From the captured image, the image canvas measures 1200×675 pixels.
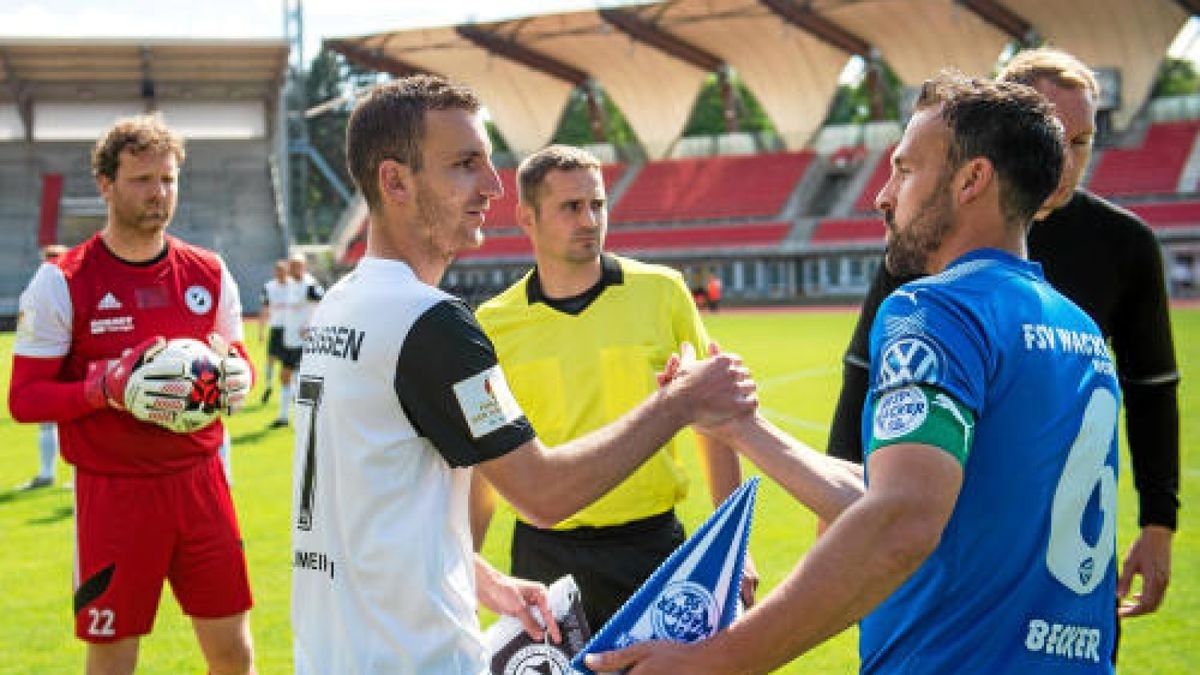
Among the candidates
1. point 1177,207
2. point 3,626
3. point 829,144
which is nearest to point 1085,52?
point 1177,207

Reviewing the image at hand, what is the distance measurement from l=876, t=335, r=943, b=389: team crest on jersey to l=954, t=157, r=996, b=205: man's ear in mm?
353

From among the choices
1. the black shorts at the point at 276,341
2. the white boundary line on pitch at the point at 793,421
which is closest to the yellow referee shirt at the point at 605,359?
the white boundary line on pitch at the point at 793,421

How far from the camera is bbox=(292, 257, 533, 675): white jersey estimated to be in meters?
2.47

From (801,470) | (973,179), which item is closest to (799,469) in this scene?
(801,470)

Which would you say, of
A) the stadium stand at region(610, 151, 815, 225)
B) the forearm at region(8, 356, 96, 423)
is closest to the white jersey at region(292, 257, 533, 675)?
the forearm at region(8, 356, 96, 423)

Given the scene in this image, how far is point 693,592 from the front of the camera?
7.38 feet

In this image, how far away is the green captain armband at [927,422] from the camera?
188 cm

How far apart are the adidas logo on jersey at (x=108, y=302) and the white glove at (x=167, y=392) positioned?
0.29m

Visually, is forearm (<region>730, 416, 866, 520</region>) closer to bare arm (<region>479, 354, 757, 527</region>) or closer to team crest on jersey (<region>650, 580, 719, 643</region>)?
bare arm (<region>479, 354, 757, 527</region>)

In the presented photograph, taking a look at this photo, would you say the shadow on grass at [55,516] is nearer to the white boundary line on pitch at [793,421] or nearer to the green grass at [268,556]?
→ the green grass at [268,556]

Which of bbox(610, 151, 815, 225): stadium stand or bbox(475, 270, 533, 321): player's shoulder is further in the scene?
bbox(610, 151, 815, 225): stadium stand

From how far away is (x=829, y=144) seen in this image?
5659 cm

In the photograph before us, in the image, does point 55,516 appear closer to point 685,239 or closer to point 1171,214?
point 1171,214

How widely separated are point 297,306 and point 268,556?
8829 mm
